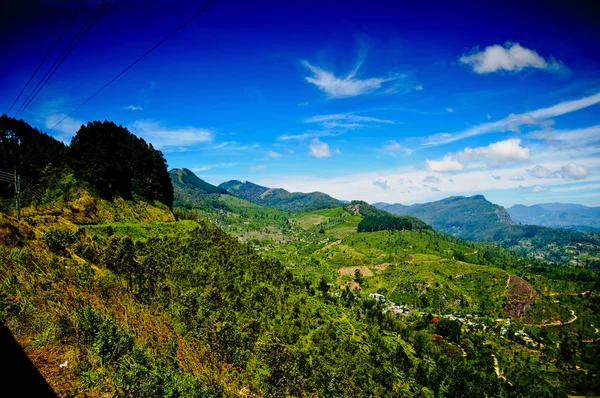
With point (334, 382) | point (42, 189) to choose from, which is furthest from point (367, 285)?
point (42, 189)

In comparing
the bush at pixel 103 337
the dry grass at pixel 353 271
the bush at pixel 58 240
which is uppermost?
the bush at pixel 58 240

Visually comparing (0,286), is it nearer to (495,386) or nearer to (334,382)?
(334,382)

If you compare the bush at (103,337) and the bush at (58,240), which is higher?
the bush at (58,240)

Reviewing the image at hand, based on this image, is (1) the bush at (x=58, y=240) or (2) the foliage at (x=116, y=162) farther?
(2) the foliage at (x=116, y=162)

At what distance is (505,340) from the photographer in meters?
88.3

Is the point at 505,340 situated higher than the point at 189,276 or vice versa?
the point at 189,276

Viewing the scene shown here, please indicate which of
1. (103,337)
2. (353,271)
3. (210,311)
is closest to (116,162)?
(210,311)

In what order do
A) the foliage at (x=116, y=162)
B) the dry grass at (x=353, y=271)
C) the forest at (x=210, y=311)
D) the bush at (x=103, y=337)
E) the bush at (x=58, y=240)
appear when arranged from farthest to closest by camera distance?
1. the dry grass at (x=353, y=271)
2. the foliage at (x=116, y=162)
3. the bush at (x=58, y=240)
4. the forest at (x=210, y=311)
5. the bush at (x=103, y=337)

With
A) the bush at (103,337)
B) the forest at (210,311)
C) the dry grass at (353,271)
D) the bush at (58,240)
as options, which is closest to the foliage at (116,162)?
the forest at (210,311)

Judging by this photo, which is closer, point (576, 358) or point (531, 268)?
point (576, 358)

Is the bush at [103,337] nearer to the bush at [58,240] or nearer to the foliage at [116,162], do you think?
the bush at [58,240]

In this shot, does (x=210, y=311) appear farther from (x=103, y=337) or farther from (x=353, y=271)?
(x=353, y=271)

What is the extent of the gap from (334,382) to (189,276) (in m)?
21.8

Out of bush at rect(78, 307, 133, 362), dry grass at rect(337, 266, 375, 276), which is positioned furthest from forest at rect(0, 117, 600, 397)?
dry grass at rect(337, 266, 375, 276)
